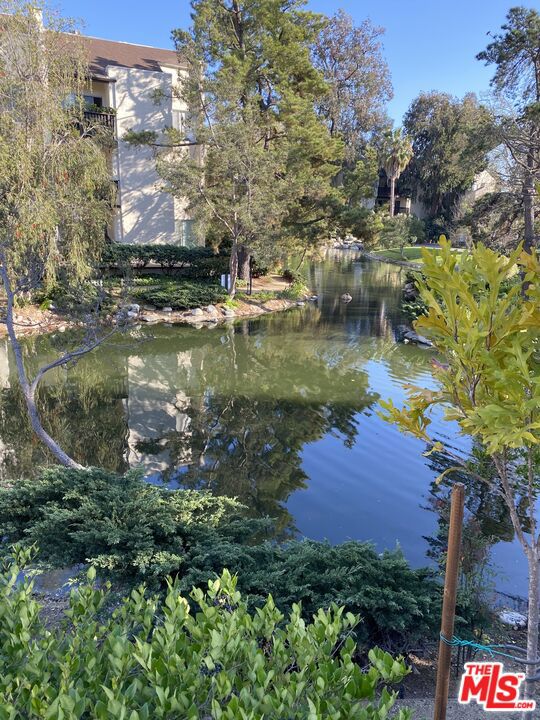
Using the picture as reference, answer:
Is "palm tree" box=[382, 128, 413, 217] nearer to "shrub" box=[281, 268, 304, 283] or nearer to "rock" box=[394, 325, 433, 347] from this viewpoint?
"shrub" box=[281, 268, 304, 283]

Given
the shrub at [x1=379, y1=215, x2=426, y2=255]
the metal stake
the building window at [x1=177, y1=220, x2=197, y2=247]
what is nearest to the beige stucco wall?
the building window at [x1=177, y1=220, x2=197, y2=247]

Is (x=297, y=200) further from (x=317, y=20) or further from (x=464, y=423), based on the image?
(x=464, y=423)

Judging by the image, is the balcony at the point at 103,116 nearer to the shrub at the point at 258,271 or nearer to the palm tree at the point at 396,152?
the shrub at the point at 258,271

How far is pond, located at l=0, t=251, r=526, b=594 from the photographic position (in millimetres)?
6734

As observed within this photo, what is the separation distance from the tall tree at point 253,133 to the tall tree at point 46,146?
509cm

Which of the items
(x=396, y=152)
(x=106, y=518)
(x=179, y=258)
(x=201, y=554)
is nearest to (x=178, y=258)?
(x=179, y=258)

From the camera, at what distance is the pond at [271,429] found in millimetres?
6734

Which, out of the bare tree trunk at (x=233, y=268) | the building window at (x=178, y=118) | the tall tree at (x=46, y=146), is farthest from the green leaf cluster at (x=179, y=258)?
the tall tree at (x=46, y=146)

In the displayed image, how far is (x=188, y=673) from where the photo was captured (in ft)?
6.73

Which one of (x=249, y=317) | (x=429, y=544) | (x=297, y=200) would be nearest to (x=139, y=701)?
(x=429, y=544)

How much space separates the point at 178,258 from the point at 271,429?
1387 cm

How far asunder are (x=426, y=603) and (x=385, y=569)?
1.27 ft

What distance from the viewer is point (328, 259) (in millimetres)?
43312

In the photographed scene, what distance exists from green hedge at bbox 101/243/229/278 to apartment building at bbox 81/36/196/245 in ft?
6.42
